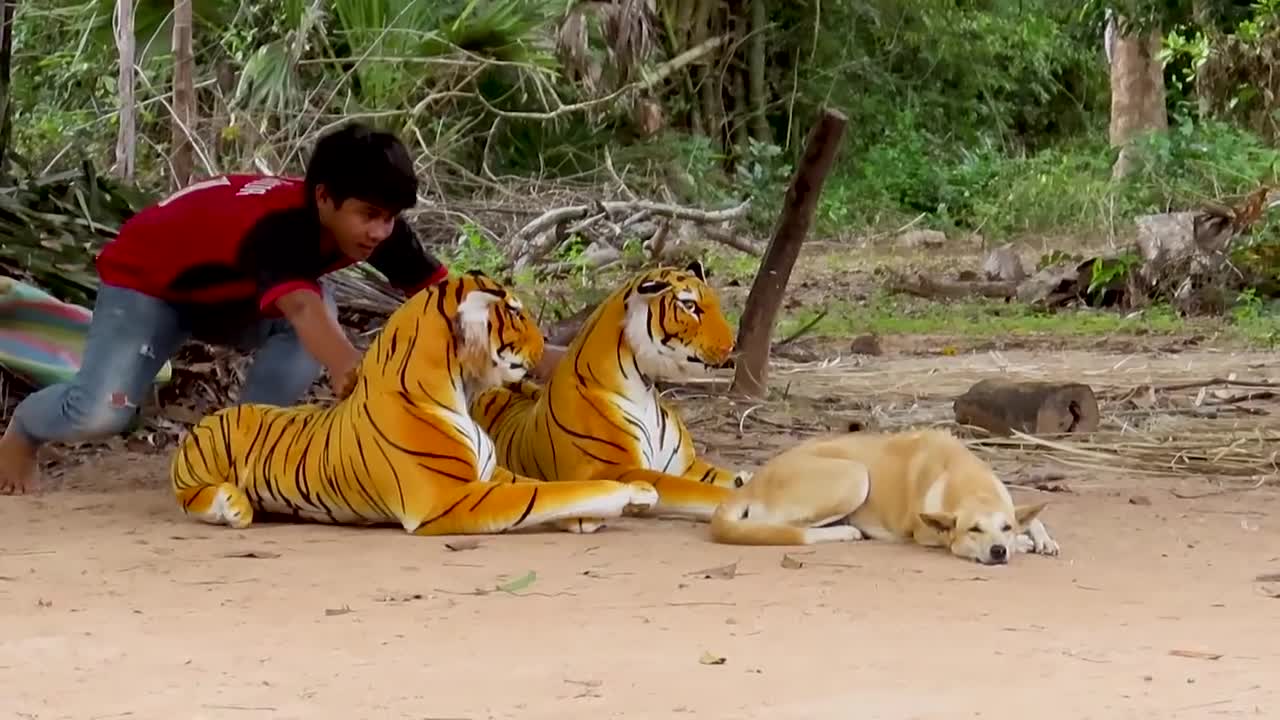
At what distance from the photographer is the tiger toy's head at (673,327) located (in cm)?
529

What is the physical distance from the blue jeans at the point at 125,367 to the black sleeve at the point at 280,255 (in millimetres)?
447

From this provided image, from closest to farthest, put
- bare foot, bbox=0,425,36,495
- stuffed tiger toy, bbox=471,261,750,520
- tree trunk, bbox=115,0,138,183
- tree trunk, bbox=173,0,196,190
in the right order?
1. stuffed tiger toy, bbox=471,261,750,520
2. bare foot, bbox=0,425,36,495
3. tree trunk, bbox=115,0,138,183
4. tree trunk, bbox=173,0,196,190

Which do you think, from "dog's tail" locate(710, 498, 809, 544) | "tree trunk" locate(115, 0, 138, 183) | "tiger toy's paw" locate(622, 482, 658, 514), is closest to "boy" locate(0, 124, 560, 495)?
"tiger toy's paw" locate(622, 482, 658, 514)

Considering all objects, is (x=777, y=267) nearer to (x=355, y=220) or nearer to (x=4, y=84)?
(x=355, y=220)

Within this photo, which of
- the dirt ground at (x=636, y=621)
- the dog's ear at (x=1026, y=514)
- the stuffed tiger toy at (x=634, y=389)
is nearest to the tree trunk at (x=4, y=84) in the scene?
the dirt ground at (x=636, y=621)

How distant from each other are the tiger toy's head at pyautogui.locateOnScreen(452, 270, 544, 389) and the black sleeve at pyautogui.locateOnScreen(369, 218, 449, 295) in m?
0.48

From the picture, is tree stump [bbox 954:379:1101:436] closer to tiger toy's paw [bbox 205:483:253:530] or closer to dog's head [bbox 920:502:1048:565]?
dog's head [bbox 920:502:1048:565]

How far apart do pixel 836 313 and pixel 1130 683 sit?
9094 mm

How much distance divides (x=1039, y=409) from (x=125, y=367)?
3364 millimetres

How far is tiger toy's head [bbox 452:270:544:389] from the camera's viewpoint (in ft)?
17.0

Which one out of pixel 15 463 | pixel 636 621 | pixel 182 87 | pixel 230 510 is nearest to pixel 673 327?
pixel 230 510

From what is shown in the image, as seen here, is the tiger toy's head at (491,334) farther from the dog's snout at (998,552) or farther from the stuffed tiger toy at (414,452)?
the dog's snout at (998,552)

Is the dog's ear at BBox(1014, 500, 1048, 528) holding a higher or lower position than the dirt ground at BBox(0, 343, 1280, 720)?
higher

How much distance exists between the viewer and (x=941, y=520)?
4.66 meters
